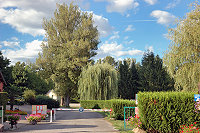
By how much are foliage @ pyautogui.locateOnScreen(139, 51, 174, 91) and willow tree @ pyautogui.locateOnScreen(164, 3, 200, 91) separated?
91.1 ft

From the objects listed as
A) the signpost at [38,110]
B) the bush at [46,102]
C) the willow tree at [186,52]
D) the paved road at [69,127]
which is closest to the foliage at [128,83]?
the bush at [46,102]

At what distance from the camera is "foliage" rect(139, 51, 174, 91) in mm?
47406

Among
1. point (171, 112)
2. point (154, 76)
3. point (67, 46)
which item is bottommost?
point (171, 112)

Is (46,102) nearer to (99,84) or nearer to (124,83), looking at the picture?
(99,84)

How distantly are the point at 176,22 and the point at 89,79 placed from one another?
58.5ft

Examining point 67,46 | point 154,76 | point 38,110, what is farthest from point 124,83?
point 38,110

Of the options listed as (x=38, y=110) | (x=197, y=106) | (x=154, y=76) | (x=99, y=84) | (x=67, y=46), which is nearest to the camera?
(x=197, y=106)

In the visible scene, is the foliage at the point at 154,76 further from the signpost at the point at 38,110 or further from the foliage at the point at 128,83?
the signpost at the point at 38,110

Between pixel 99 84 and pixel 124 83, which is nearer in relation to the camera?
pixel 99 84

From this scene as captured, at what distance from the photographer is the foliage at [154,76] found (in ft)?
156

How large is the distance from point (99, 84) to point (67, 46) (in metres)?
11.2

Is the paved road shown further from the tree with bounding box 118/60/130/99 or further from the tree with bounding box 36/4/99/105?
the tree with bounding box 118/60/130/99

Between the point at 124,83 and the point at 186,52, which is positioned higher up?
the point at 186,52

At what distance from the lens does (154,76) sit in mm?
47906
